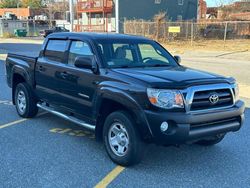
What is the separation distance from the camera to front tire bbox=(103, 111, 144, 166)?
4.42 meters

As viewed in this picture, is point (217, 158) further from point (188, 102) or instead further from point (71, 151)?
point (71, 151)

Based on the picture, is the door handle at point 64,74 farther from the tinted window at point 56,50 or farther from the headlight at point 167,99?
the headlight at point 167,99

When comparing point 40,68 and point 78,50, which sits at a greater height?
point 78,50

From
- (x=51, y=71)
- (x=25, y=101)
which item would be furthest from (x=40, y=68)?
(x=25, y=101)

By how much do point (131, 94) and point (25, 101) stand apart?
3324 mm

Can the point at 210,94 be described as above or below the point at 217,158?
above

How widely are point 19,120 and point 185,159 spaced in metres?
3.55

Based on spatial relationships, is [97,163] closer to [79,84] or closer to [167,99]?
[79,84]

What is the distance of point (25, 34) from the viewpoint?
167 feet

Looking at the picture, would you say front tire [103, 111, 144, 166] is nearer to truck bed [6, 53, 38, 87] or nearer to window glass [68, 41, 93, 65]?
window glass [68, 41, 93, 65]

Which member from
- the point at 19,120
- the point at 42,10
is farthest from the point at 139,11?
the point at 42,10

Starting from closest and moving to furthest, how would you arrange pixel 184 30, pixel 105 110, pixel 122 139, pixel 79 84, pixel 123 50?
pixel 122 139, pixel 105 110, pixel 79 84, pixel 123 50, pixel 184 30

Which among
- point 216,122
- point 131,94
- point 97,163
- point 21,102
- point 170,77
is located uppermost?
point 170,77

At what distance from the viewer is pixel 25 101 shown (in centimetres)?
699
